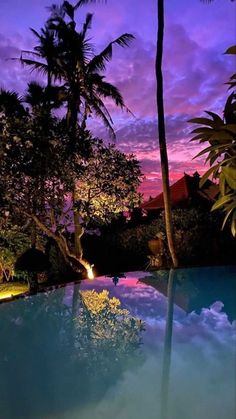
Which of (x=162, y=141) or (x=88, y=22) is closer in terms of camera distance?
(x=162, y=141)

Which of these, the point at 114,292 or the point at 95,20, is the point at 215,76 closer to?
the point at 95,20

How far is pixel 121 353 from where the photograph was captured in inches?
247

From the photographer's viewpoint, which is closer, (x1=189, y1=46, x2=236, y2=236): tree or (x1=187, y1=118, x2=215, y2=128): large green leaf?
(x1=189, y1=46, x2=236, y2=236): tree

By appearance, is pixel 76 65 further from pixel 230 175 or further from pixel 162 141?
pixel 230 175

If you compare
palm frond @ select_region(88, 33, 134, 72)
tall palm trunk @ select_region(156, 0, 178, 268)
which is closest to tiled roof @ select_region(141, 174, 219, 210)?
tall palm trunk @ select_region(156, 0, 178, 268)

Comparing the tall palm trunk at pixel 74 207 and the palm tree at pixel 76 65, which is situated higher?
the palm tree at pixel 76 65

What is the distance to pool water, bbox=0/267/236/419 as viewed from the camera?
15.1 ft

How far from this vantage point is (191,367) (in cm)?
570

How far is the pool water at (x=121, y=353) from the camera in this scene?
181 inches

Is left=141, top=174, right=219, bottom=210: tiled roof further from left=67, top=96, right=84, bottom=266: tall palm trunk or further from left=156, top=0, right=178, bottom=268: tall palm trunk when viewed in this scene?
left=67, top=96, right=84, bottom=266: tall palm trunk

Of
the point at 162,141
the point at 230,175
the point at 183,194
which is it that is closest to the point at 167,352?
the point at 230,175

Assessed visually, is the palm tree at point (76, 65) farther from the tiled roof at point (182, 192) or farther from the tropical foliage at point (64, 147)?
the tiled roof at point (182, 192)

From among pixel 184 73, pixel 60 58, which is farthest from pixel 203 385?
pixel 184 73

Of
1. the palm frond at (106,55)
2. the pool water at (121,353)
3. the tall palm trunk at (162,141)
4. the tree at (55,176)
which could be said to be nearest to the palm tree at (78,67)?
the palm frond at (106,55)
